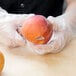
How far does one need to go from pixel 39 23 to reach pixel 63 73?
18cm

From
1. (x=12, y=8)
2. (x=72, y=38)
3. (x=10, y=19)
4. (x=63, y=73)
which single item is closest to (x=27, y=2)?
(x=12, y=8)

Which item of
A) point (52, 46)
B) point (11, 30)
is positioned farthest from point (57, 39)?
point (11, 30)

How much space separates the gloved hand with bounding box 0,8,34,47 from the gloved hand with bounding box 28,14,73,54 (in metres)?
0.06

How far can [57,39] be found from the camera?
2.36 feet

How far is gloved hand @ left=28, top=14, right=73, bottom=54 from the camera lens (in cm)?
69

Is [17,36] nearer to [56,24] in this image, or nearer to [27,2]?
[56,24]

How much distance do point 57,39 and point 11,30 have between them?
18 cm

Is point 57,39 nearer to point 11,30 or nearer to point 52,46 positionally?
point 52,46

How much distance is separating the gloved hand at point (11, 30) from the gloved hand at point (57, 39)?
0.06m

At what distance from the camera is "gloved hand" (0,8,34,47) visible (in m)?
0.73

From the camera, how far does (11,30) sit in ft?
2.46

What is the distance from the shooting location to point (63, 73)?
2.11 ft

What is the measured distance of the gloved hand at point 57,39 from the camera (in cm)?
69

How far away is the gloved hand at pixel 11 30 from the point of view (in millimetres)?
731
